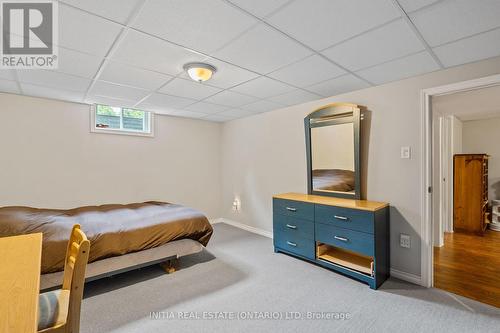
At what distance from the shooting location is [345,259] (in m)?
2.78

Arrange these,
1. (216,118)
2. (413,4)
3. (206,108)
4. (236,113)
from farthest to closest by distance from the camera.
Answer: (216,118) → (236,113) → (206,108) → (413,4)

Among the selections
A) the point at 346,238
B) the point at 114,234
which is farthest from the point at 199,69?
the point at 346,238

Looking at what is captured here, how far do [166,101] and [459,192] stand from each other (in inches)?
218

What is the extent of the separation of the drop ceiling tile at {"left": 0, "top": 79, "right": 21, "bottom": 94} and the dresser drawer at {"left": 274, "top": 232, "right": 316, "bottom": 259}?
375 cm

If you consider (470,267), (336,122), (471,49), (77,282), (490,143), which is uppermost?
(471,49)

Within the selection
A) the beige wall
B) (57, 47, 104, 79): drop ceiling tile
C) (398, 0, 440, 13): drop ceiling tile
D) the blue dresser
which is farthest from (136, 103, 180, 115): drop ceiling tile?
(398, 0, 440, 13): drop ceiling tile

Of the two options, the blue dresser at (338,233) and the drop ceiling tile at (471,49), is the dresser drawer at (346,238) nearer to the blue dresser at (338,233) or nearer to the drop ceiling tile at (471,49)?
the blue dresser at (338,233)

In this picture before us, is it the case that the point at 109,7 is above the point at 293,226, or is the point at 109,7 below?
above

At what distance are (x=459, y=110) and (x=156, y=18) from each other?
4644 mm

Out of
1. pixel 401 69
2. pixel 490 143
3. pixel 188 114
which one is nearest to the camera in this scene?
pixel 401 69

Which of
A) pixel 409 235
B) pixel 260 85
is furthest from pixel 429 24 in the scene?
pixel 409 235

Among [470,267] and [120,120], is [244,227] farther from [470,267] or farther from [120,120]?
[470,267]

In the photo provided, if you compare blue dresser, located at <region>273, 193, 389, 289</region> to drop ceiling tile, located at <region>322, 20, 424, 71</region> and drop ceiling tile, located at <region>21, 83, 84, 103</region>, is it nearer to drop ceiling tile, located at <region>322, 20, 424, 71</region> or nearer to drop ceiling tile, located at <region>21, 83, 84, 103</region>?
drop ceiling tile, located at <region>322, 20, 424, 71</region>

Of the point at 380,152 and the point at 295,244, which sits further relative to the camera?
the point at 295,244
